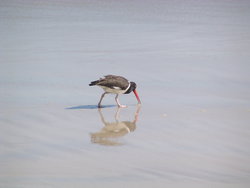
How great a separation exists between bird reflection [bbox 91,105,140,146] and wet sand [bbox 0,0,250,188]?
2 cm

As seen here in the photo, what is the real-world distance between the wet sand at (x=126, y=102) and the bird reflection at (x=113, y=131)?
0.05 ft

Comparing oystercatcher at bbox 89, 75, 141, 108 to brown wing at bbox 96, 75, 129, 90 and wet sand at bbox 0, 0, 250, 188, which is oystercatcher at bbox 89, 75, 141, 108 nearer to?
brown wing at bbox 96, 75, 129, 90

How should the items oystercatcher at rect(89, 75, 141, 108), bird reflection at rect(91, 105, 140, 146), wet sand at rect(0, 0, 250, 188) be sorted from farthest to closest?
oystercatcher at rect(89, 75, 141, 108), bird reflection at rect(91, 105, 140, 146), wet sand at rect(0, 0, 250, 188)

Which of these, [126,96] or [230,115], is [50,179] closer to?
[230,115]

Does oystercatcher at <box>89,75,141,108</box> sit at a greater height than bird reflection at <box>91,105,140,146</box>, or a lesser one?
greater

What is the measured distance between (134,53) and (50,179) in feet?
28.8

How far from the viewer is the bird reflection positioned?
340 inches

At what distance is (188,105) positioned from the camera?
10.9 m

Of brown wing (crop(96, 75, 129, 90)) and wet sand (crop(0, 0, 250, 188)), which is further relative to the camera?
brown wing (crop(96, 75, 129, 90))

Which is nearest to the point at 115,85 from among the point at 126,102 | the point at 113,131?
the point at 126,102

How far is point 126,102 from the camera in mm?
11578

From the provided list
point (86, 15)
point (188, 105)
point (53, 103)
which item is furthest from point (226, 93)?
point (86, 15)

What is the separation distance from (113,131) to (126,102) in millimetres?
Answer: 2359

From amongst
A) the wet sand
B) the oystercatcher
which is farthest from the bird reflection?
the oystercatcher
